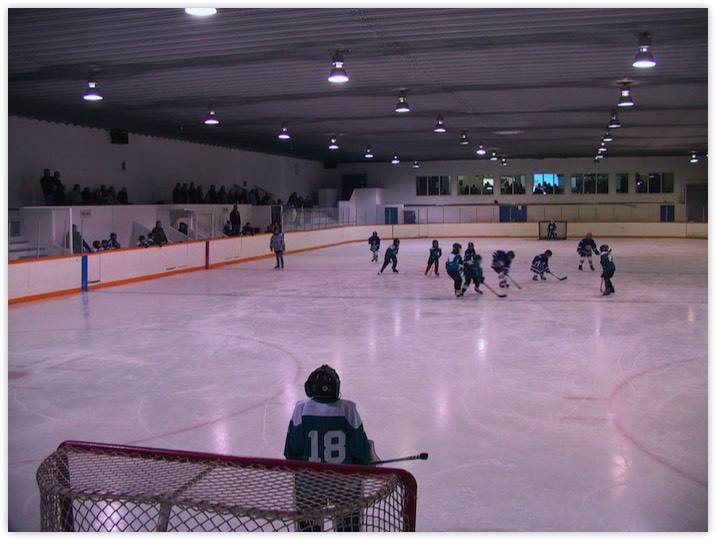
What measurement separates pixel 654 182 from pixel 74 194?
101 feet

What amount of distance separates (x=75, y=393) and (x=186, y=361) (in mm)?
1665

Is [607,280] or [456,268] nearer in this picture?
[607,280]

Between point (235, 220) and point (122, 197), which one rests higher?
point (122, 197)

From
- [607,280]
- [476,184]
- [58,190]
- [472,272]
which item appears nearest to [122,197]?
[58,190]

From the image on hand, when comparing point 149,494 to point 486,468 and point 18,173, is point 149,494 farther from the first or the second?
point 18,173

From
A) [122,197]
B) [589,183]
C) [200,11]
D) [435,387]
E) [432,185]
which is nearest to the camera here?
[435,387]

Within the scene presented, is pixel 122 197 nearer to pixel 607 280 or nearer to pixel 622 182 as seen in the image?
pixel 607 280

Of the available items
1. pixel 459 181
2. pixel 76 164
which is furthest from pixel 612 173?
pixel 76 164

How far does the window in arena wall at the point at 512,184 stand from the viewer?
131ft

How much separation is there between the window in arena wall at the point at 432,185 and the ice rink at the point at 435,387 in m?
26.1

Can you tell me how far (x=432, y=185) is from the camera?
41.0 m

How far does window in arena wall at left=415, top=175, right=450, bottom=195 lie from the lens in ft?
133

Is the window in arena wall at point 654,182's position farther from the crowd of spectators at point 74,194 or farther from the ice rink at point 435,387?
the crowd of spectators at point 74,194

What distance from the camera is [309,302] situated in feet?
45.3
